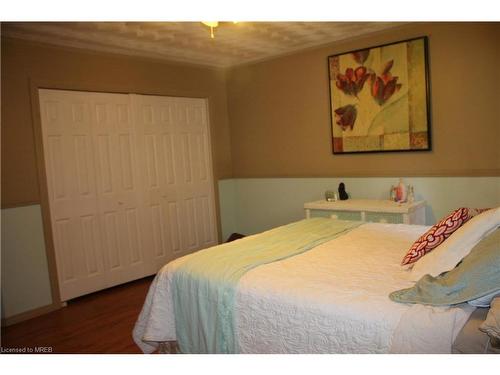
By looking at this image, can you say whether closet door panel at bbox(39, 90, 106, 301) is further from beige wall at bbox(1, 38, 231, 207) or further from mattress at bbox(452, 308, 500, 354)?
mattress at bbox(452, 308, 500, 354)

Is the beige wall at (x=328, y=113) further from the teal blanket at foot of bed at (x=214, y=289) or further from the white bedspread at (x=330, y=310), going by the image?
the teal blanket at foot of bed at (x=214, y=289)

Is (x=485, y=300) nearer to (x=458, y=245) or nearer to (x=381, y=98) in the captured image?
(x=458, y=245)

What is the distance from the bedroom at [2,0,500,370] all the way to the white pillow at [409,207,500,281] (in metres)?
1.83

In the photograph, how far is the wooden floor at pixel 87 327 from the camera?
2.79 m

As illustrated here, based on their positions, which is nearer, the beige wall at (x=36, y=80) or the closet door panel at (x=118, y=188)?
the beige wall at (x=36, y=80)

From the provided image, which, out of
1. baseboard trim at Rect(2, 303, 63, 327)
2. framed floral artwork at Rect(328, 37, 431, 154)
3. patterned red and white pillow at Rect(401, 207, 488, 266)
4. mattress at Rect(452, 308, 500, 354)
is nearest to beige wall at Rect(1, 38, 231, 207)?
baseboard trim at Rect(2, 303, 63, 327)

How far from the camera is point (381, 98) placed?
380 cm

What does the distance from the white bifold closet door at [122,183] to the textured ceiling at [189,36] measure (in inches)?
18.0

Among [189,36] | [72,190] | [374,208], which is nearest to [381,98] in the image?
[374,208]

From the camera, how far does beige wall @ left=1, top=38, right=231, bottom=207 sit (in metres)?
3.25

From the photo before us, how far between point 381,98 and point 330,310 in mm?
2733

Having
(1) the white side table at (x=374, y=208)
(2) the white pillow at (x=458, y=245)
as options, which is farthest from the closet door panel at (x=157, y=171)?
(2) the white pillow at (x=458, y=245)

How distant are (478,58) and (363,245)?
201 centimetres
